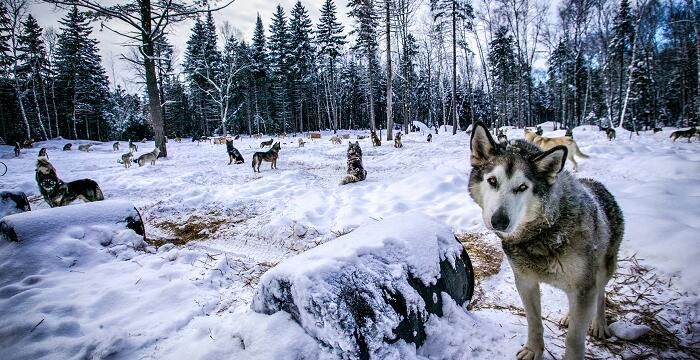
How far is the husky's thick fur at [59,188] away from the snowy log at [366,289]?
6.80 metres

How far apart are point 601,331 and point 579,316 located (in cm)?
70

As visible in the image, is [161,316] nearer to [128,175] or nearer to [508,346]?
[508,346]

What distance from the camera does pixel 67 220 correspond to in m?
4.04

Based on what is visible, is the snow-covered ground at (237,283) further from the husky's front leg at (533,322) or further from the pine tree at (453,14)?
the pine tree at (453,14)

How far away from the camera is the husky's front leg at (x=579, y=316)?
1.86 meters

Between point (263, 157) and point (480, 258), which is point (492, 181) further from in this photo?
point (263, 157)

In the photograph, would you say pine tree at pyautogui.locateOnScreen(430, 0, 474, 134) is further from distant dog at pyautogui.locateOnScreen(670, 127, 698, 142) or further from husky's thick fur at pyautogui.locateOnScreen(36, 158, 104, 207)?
husky's thick fur at pyautogui.locateOnScreen(36, 158, 104, 207)

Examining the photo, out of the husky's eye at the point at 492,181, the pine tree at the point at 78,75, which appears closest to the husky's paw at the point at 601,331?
the husky's eye at the point at 492,181

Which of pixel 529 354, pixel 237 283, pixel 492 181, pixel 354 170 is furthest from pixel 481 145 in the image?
pixel 354 170

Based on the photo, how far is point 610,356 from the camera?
2096 mm

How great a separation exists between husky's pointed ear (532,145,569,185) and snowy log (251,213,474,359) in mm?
995

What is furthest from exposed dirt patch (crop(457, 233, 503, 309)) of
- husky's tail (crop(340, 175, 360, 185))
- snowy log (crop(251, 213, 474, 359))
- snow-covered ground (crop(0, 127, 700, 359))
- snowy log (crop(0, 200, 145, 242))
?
snowy log (crop(0, 200, 145, 242))

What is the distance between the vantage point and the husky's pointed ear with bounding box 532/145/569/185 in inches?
72.4

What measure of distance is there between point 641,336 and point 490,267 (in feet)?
5.29
